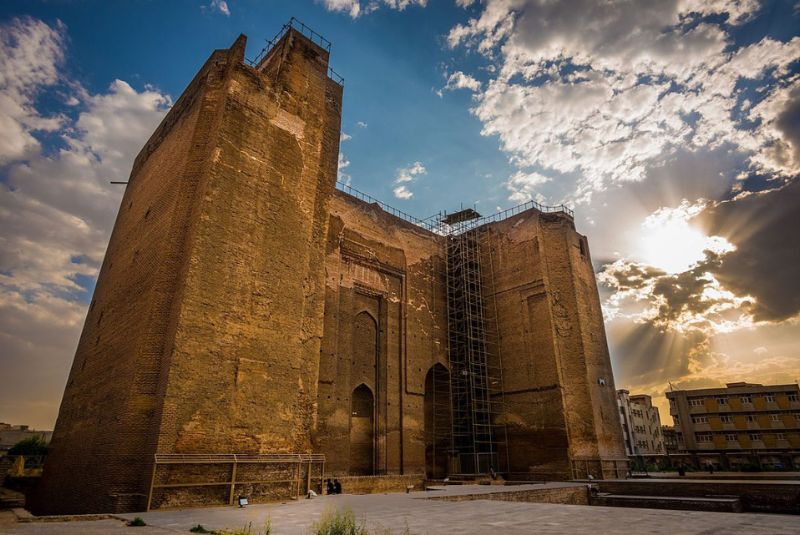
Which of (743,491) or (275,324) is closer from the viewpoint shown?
(275,324)

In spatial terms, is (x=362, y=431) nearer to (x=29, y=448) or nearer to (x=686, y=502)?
→ (x=686, y=502)

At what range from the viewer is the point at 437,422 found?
19516 millimetres

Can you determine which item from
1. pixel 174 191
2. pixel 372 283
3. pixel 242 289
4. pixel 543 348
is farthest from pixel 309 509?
pixel 543 348

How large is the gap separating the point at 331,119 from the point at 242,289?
22.8 ft

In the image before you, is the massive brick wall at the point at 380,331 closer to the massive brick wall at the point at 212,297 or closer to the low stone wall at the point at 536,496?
the massive brick wall at the point at 212,297

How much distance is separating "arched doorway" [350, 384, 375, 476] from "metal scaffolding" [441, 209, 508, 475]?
3845 millimetres

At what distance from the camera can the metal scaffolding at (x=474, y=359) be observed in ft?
62.3

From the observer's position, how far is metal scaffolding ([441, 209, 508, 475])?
748 inches

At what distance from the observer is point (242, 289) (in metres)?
10.8

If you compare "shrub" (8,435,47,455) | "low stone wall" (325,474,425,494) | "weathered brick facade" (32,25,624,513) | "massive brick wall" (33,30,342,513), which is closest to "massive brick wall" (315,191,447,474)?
"weathered brick facade" (32,25,624,513)

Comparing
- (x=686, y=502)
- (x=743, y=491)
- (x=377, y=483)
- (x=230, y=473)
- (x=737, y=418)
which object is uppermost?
(x=737, y=418)

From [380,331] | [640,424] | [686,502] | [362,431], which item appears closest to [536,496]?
[686,502]

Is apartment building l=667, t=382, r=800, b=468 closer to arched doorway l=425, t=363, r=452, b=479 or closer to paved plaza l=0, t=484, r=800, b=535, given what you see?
arched doorway l=425, t=363, r=452, b=479

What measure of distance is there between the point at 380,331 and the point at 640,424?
4633 cm
